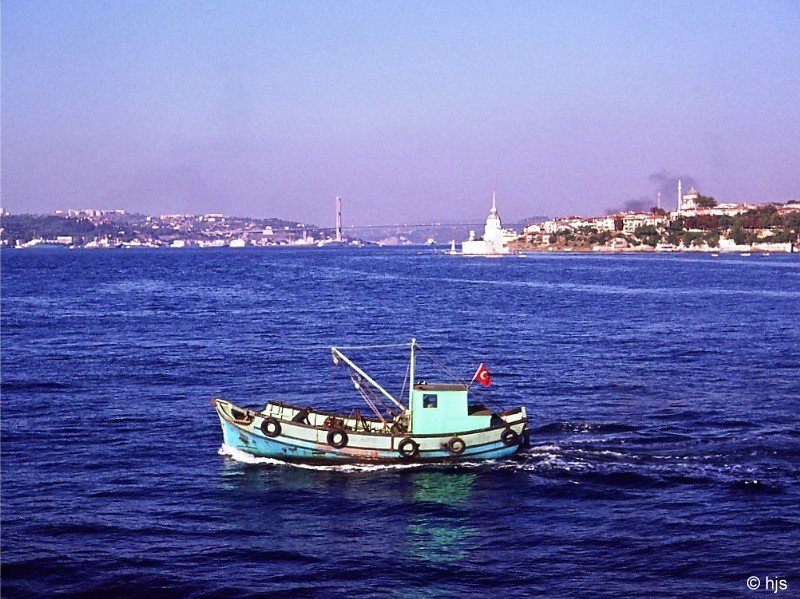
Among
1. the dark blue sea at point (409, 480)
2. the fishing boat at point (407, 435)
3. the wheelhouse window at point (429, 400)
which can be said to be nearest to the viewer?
the dark blue sea at point (409, 480)

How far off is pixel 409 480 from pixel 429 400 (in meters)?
2.91

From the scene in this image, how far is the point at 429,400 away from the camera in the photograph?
31.8 m

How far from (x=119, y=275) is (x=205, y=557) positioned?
13695 centimetres

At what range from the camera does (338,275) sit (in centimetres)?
15925

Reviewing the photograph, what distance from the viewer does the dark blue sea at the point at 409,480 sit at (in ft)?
75.0

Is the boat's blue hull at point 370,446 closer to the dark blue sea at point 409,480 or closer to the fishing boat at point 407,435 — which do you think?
the fishing boat at point 407,435

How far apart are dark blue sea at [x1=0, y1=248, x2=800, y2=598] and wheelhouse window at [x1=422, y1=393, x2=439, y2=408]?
6.70 feet

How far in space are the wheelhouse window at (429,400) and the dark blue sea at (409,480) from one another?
204cm

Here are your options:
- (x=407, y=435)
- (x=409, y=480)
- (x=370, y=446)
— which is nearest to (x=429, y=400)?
(x=407, y=435)

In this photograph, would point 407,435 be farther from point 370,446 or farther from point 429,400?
point 429,400

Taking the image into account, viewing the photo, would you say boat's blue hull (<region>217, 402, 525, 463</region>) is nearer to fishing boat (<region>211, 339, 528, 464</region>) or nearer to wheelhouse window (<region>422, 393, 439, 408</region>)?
fishing boat (<region>211, 339, 528, 464</region>)

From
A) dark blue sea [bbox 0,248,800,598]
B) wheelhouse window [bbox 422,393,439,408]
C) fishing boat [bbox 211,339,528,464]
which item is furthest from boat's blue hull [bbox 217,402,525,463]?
wheelhouse window [bbox 422,393,439,408]

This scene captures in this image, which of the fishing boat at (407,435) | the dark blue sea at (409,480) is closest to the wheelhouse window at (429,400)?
the fishing boat at (407,435)

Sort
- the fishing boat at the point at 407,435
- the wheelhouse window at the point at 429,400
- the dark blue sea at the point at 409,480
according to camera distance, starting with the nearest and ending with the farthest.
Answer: the dark blue sea at the point at 409,480
the fishing boat at the point at 407,435
the wheelhouse window at the point at 429,400
